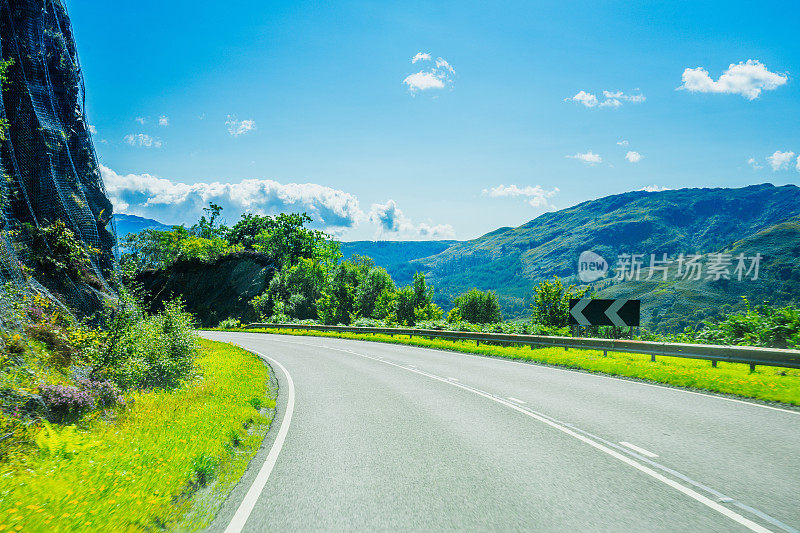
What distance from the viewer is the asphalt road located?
158 inches

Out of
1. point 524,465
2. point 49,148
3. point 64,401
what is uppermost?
point 49,148

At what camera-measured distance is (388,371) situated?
1509cm

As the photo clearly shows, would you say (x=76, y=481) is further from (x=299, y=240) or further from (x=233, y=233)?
(x=233, y=233)

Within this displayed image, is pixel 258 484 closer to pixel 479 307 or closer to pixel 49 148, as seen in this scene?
pixel 49 148

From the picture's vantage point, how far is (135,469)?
16.1 ft

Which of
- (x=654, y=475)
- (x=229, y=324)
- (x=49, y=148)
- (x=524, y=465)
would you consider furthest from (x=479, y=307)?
(x=654, y=475)

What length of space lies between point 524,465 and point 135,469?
4.24 m

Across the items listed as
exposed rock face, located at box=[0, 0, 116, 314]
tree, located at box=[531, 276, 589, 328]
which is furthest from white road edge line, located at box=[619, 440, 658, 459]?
tree, located at box=[531, 276, 589, 328]

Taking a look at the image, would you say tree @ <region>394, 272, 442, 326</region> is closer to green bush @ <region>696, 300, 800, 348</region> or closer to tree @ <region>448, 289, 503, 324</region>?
tree @ <region>448, 289, 503, 324</region>

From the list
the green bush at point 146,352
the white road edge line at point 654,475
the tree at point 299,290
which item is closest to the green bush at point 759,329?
the white road edge line at point 654,475

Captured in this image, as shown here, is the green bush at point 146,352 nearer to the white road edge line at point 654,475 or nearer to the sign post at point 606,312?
the white road edge line at point 654,475

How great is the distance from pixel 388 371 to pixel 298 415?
6.57 metres

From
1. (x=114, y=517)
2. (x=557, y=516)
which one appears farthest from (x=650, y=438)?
(x=114, y=517)

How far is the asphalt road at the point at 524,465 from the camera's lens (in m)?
4.00
